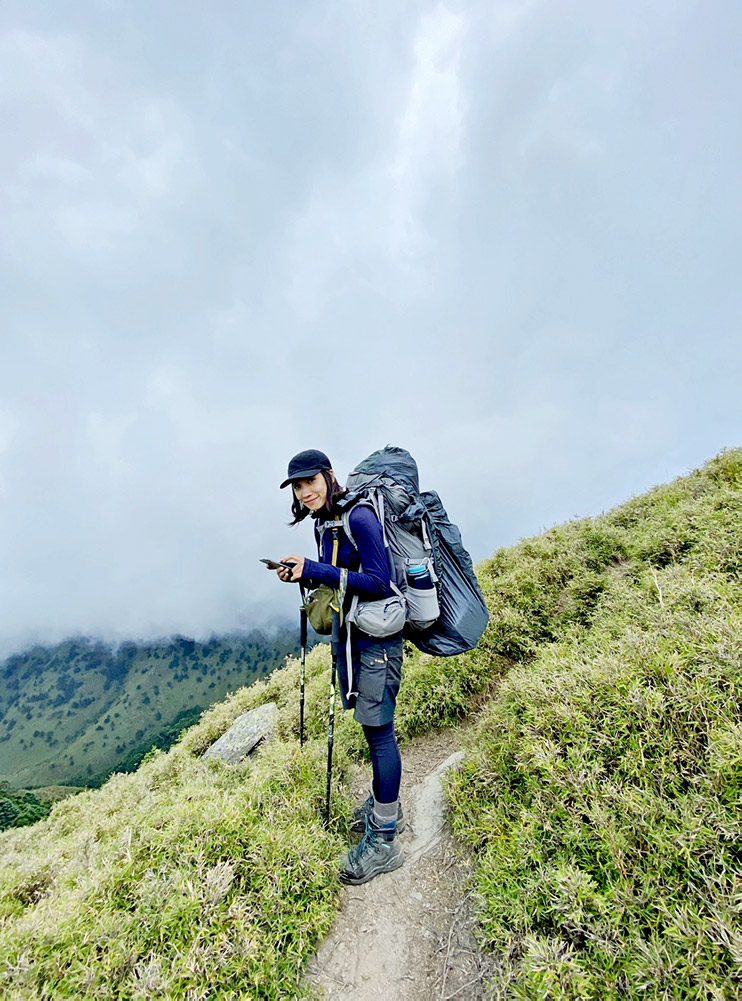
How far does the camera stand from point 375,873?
4617mm

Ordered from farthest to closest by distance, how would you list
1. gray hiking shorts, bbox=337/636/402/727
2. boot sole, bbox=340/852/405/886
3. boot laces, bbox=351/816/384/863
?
1. boot laces, bbox=351/816/384/863
2. boot sole, bbox=340/852/405/886
3. gray hiking shorts, bbox=337/636/402/727

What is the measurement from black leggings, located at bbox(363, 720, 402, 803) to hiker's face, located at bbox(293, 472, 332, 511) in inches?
93.6

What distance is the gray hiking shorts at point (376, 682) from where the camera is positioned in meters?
4.32

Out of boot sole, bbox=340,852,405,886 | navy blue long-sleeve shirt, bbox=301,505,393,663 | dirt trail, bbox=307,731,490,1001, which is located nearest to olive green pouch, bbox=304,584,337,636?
navy blue long-sleeve shirt, bbox=301,505,393,663

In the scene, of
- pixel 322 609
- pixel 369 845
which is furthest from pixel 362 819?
pixel 322 609

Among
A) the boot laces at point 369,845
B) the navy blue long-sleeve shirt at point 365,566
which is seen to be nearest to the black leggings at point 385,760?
the boot laces at point 369,845

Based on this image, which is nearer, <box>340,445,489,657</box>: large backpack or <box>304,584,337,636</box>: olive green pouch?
<box>340,445,489,657</box>: large backpack

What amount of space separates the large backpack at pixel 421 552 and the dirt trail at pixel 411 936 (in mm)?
2297

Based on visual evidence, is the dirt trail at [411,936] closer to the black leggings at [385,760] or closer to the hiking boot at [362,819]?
the hiking boot at [362,819]

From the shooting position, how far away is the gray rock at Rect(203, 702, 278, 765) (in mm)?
9141

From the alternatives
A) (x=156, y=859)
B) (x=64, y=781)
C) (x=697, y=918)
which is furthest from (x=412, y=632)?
(x=64, y=781)

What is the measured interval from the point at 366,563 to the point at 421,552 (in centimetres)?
72

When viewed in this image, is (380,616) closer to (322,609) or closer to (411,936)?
(322,609)

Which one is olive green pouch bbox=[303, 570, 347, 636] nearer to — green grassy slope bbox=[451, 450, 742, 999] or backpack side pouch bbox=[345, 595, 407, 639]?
backpack side pouch bbox=[345, 595, 407, 639]
